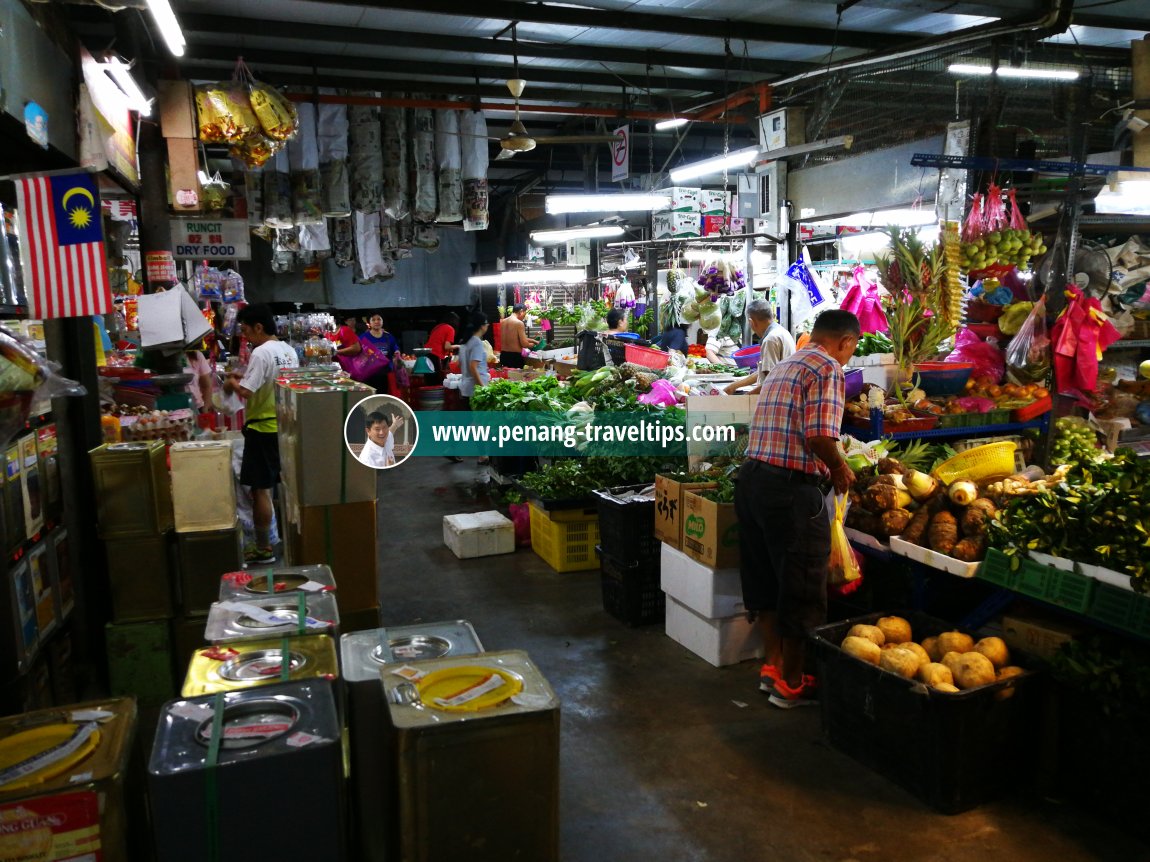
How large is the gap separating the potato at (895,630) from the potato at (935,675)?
0.36m

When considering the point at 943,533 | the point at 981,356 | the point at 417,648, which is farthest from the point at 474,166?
the point at 417,648

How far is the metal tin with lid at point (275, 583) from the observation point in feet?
8.66

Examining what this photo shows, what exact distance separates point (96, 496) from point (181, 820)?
122 inches

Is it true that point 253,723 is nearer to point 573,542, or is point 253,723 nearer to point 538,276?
point 573,542

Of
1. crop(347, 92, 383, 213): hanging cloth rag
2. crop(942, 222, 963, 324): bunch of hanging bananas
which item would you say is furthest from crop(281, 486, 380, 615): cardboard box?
crop(347, 92, 383, 213): hanging cloth rag

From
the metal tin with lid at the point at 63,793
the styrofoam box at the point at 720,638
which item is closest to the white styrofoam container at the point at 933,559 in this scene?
the styrofoam box at the point at 720,638

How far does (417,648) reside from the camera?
2.30 metres

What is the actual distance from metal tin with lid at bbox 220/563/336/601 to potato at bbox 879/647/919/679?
2235 millimetres

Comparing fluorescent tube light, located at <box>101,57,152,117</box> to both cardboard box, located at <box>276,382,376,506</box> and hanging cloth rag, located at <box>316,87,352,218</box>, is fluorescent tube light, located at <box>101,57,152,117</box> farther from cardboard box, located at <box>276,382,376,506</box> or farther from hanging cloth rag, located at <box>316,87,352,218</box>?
cardboard box, located at <box>276,382,376,506</box>

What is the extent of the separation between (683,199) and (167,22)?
7479mm

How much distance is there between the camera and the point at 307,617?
241cm

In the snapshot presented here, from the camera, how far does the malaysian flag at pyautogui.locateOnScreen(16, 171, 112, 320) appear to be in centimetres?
350

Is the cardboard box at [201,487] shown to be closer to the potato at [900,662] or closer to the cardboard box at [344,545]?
the cardboard box at [344,545]

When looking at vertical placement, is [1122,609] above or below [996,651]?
above
